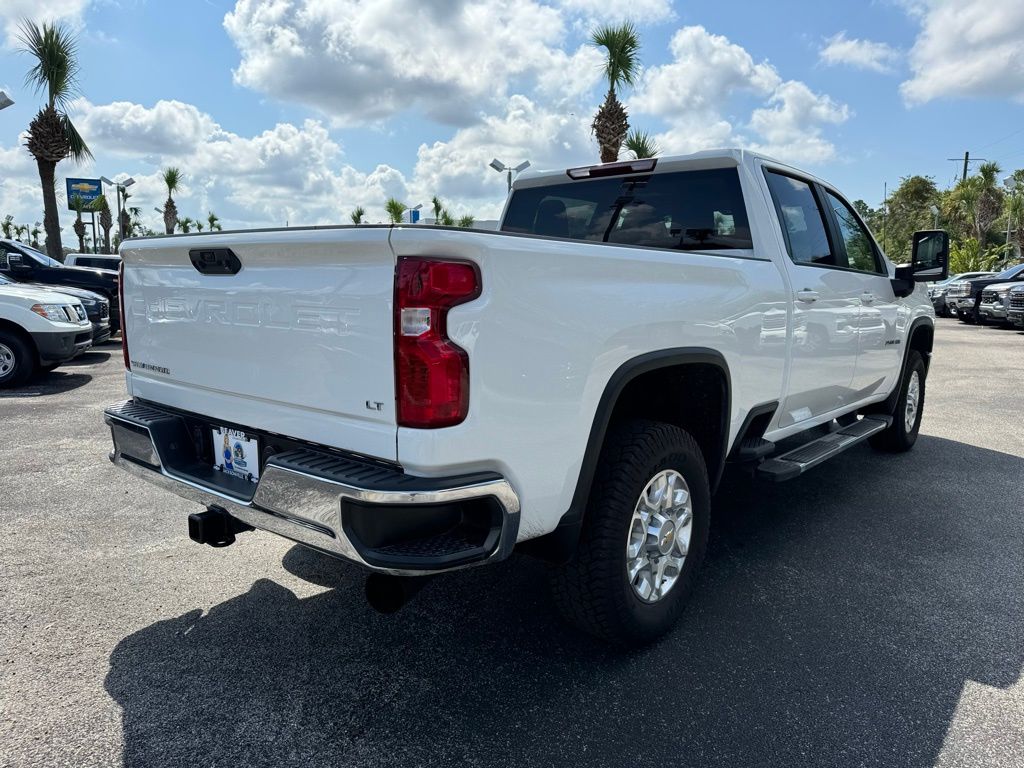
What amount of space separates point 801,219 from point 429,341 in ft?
9.49

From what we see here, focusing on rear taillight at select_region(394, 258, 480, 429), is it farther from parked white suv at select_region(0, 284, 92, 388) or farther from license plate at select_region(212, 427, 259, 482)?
parked white suv at select_region(0, 284, 92, 388)

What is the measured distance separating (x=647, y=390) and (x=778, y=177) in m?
1.72

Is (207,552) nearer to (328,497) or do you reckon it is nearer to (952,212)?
(328,497)

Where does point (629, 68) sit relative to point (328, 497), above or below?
above

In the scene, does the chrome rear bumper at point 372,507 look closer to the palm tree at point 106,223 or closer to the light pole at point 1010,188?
the light pole at point 1010,188

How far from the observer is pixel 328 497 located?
6.75ft

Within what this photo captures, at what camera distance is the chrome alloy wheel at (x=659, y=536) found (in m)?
2.71

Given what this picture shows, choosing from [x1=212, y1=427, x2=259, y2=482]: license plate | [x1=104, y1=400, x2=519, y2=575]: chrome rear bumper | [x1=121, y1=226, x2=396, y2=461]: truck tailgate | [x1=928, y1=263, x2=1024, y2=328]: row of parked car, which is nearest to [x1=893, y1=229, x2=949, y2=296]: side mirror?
[x1=104, y1=400, x2=519, y2=575]: chrome rear bumper

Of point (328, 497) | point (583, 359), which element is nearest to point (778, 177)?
point (583, 359)

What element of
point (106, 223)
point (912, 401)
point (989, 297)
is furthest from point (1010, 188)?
point (106, 223)

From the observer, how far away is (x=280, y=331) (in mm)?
2354

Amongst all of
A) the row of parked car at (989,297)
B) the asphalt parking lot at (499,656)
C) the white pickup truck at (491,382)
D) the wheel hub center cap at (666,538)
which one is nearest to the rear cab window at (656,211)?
the white pickup truck at (491,382)

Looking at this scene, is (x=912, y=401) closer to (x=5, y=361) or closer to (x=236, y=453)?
(x=236, y=453)

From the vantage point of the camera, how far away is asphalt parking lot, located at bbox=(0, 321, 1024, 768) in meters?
2.26
